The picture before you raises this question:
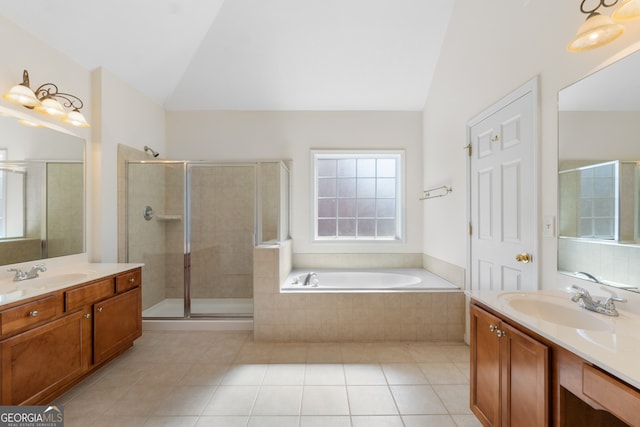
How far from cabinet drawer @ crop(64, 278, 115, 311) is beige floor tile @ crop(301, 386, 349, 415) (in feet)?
5.23

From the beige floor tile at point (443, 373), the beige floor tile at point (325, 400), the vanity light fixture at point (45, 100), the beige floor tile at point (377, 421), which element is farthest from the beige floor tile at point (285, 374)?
the vanity light fixture at point (45, 100)

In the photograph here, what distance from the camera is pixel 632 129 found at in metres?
1.20

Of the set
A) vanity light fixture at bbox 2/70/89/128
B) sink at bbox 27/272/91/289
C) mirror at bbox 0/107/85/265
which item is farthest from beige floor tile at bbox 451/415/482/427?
vanity light fixture at bbox 2/70/89/128

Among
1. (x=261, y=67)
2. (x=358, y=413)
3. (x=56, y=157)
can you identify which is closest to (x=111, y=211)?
(x=56, y=157)

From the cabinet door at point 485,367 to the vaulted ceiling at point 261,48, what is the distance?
274 centimetres

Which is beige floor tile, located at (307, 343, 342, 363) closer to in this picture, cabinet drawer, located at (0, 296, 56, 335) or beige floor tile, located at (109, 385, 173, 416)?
beige floor tile, located at (109, 385, 173, 416)

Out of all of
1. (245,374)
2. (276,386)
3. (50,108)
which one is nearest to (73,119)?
(50,108)

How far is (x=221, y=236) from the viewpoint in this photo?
3.38 m

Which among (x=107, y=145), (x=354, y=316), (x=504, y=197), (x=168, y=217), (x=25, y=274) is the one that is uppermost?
(x=107, y=145)

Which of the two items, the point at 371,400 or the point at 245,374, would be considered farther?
the point at 245,374

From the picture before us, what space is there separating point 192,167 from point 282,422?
102 inches

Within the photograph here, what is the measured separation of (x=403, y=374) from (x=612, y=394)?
149cm

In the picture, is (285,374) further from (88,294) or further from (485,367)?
(88,294)

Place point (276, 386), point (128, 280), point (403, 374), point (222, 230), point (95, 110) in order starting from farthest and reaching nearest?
point (222, 230), point (95, 110), point (128, 280), point (403, 374), point (276, 386)
